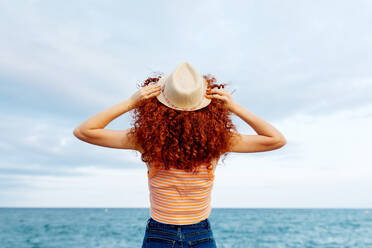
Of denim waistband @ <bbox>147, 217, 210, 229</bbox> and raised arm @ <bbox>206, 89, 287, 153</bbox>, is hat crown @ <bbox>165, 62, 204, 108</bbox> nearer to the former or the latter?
raised arm @ <bbox>206, 89, 287, 153</bbox>

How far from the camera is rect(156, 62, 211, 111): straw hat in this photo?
80.5 inches

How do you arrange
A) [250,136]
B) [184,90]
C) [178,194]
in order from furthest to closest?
[250,136], [178,194], [184,90]

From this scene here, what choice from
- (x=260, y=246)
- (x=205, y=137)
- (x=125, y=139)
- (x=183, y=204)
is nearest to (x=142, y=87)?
(x=125, y=139)

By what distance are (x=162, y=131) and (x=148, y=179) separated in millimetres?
339

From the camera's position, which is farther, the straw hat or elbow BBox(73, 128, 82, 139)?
elbow BBox(73, 128, 82, 139)

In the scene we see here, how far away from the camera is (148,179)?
2221 mm

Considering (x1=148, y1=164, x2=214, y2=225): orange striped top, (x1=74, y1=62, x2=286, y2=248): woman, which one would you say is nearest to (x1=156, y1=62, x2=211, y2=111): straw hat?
(x1=74, y1=62, x2=286, y2=248): woman

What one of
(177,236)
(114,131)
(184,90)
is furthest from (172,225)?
(184,90)

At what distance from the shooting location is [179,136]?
2100 mm

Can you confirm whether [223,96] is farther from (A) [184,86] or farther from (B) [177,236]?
(B) [177,236]

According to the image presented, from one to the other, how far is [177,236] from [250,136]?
721mm

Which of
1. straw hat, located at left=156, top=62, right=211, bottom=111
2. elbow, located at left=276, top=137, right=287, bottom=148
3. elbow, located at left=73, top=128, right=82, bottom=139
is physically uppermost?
straw hat, located at left=156, top=62, right=211, bottom=111

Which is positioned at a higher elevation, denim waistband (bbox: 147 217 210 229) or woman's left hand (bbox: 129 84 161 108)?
woman's left hand (bbox: 129 84 161 108)

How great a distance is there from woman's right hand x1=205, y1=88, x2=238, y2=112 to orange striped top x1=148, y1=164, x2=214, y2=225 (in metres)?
0.39
